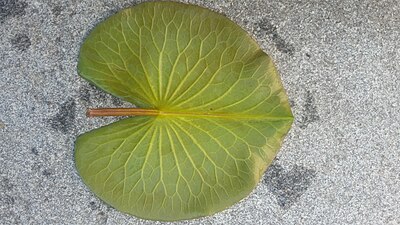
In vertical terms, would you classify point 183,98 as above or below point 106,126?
above

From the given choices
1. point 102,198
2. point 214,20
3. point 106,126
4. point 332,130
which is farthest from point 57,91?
point 332,130

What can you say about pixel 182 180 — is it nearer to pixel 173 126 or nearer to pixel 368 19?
pixel 173 126

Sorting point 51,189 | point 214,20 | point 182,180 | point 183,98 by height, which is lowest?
point 51,189
